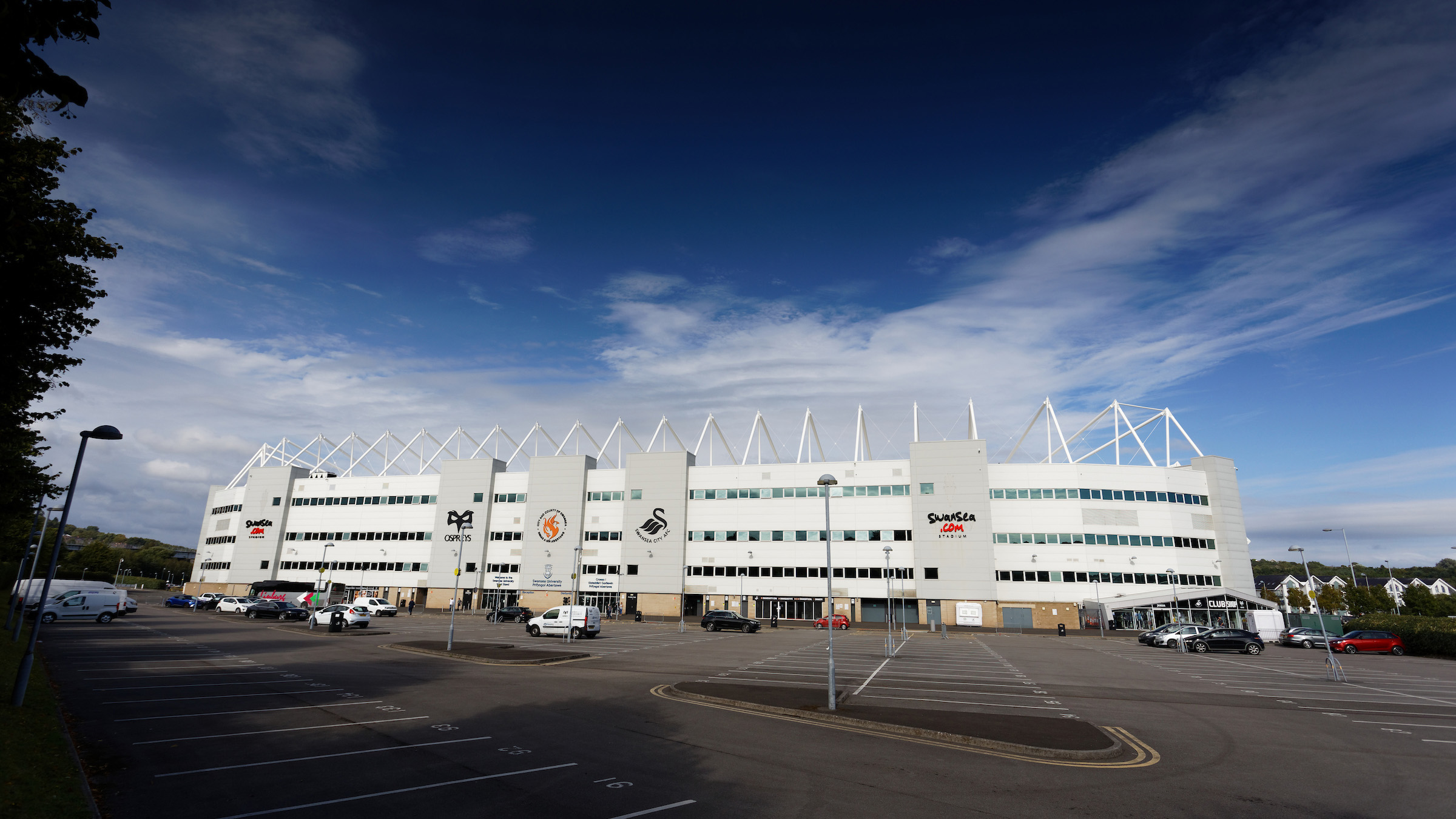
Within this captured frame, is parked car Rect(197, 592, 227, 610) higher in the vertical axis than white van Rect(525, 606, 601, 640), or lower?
lower

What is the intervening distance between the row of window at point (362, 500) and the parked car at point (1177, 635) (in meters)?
82.6

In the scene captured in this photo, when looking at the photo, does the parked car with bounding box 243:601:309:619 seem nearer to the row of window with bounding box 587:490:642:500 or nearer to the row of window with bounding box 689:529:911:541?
the row of window with bounding box 587:490:642:500

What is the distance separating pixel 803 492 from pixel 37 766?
67.7 m

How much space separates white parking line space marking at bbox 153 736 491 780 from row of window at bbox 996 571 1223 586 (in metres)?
66.1

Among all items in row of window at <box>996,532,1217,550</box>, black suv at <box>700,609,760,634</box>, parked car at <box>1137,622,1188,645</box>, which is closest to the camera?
parked car at <box>1137,622,1188,645</box>

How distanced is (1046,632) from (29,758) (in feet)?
234

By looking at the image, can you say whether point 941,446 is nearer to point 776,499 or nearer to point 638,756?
point 776,499

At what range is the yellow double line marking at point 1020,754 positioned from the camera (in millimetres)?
12586

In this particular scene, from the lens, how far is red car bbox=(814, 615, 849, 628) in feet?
212

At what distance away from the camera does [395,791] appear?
1016 cm

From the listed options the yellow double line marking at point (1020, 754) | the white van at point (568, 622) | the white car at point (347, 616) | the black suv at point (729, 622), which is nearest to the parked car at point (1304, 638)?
the black suv at point (729, 622)

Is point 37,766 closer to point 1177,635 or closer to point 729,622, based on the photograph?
point 729,622

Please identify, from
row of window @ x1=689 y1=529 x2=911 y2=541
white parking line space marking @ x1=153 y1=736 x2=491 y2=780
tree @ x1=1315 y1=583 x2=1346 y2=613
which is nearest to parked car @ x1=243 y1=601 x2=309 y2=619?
row of window @ x1=689 y1=529 x2=911 y2=541

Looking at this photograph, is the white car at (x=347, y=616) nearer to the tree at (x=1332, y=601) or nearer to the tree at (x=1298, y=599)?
the tree at (x=1332, y=601)
